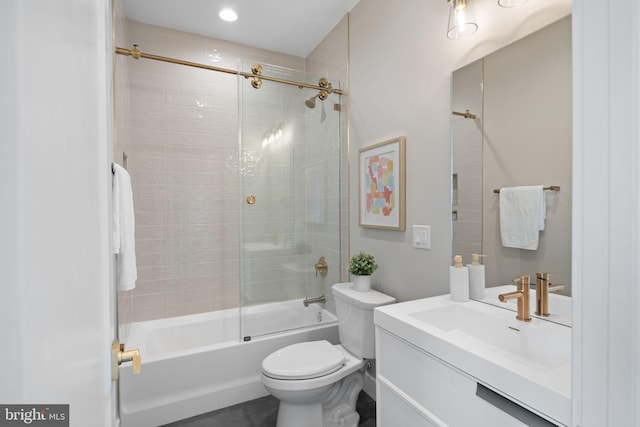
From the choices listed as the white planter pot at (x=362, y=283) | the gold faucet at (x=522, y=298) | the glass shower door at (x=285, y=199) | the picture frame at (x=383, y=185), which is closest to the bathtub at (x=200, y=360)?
the glass shower door at (x=285, y=199)

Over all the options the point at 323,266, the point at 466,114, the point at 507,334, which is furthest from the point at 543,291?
the point at 323,266

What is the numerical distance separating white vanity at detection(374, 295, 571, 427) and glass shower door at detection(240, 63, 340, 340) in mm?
1157

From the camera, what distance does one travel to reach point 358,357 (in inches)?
70.9

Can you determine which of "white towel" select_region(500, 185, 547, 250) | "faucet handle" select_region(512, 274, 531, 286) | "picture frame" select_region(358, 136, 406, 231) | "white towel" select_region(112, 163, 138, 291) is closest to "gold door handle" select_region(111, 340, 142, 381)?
Result: "white towel" select_region(112, 163, 138, 291)

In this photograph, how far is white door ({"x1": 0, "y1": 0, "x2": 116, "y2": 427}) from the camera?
208mm

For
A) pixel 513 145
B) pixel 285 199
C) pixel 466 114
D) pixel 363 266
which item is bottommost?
pixel 363 266

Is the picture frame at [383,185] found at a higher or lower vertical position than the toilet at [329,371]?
higher

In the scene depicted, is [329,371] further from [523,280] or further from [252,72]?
[252,72]

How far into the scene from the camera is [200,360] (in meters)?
1.97

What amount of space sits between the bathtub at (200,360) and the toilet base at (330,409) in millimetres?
469

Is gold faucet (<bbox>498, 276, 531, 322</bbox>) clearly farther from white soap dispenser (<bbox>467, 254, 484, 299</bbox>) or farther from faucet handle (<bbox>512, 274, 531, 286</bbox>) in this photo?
white soap dispenser (<bbox>467, 254, 484, 299</bbox>)

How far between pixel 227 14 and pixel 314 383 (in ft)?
8.52

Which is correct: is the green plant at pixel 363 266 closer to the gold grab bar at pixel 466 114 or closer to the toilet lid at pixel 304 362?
the toilet lid at pixel 304 362

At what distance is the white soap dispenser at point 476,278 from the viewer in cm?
138
